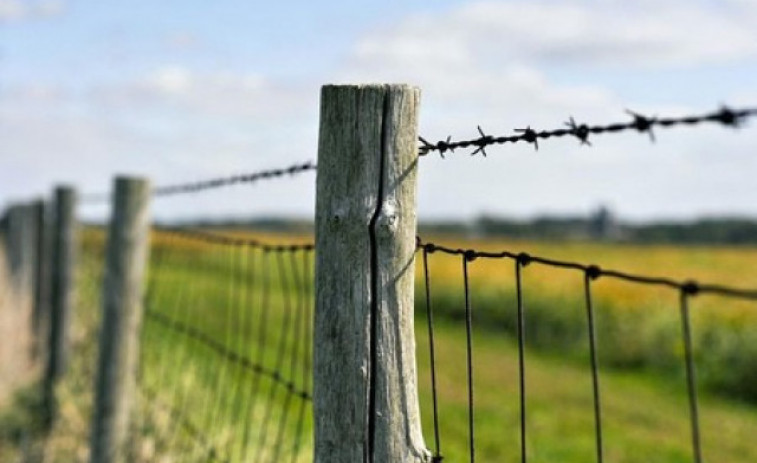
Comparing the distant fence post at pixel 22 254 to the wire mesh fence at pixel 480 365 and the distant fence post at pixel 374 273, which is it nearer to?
the wire mesh fence at pixel 480 365

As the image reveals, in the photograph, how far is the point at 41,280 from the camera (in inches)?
376

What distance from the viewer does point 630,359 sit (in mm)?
14641

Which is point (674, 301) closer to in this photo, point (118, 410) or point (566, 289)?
point (566, 289)

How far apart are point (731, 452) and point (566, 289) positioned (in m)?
9.92

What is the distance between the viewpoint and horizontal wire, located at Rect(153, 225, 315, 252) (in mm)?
3513

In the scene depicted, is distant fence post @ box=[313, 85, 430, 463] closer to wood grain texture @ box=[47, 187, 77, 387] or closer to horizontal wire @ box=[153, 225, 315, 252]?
horizontal wire @ box=[153, 225, 315, 252]

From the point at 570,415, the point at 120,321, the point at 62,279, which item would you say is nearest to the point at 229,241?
the point at 120,321

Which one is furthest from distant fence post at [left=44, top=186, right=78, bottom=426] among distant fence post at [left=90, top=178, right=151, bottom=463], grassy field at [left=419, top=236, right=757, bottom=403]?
grassy field at [left=419, top=236, right=757, bottom=403]

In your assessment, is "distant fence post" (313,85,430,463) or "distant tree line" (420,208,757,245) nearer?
"distant fence post" (313,85,430,463)

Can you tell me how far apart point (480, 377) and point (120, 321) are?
8.04 m

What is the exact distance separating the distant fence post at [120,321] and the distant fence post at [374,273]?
3.26 m

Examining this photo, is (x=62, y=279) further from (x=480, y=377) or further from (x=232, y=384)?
(x=480, y=377)

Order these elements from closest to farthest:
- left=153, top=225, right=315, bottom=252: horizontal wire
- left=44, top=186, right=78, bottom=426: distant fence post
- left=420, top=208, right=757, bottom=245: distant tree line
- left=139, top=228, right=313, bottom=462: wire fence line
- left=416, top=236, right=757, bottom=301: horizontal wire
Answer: left=416, top=236, right=757, bottom=301: horizontal wire
left=153, top=225, right=315, bottom=252: horizontal wire
left=139, top=228, right=313, bottom=462: wire fence line
left=44, top=186, right=78, bottom=426: distant fence post
left=420, top=208, right=757, bottom=245: distant tree line

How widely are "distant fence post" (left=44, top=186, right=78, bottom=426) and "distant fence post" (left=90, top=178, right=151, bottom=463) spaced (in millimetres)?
2218
